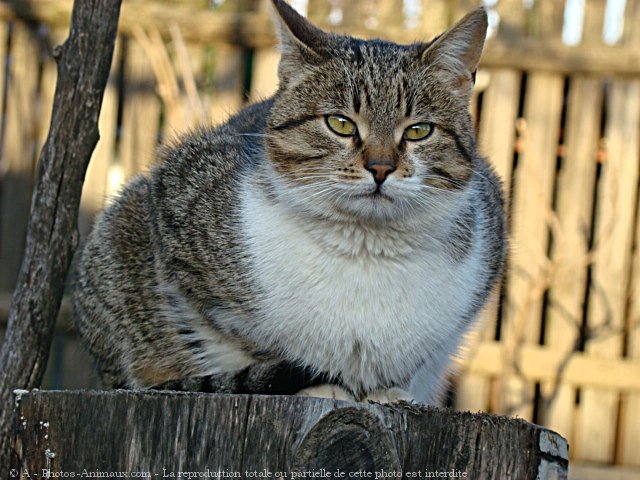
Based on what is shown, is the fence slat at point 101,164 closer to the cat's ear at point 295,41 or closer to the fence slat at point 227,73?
the fence slat at point 227,73

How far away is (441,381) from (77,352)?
2620 millimetres

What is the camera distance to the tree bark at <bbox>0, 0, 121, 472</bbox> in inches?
127

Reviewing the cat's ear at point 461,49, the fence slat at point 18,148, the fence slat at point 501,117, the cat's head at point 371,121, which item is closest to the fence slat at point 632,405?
the fence slat at point 501,117

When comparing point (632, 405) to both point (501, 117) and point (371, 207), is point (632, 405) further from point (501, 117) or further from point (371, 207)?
point (371, 207)

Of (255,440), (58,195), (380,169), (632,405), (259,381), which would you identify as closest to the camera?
(255,440)

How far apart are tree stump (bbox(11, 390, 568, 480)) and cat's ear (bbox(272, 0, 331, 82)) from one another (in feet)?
4.20

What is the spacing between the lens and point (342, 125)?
9.66ft

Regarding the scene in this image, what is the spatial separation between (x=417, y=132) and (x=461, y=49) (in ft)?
1.12

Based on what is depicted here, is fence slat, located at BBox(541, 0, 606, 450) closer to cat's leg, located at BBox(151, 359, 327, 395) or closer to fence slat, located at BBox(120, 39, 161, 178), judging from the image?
fence slat, located at BBox(120, 39, 161, 178)

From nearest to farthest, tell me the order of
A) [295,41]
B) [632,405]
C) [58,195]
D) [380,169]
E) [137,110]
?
[380,169], [295,41], [58,195], [632,405], [137,110]

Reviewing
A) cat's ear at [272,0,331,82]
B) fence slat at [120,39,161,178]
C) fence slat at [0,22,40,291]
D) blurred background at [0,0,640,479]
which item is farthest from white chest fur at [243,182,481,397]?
Answer: fence slat at [0,22,40,291]

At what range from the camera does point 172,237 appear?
327 cm

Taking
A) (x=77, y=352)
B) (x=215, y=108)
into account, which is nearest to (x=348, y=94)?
(x=215, y=108)

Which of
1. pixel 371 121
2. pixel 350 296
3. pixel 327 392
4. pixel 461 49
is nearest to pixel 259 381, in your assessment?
pixel 327 392
